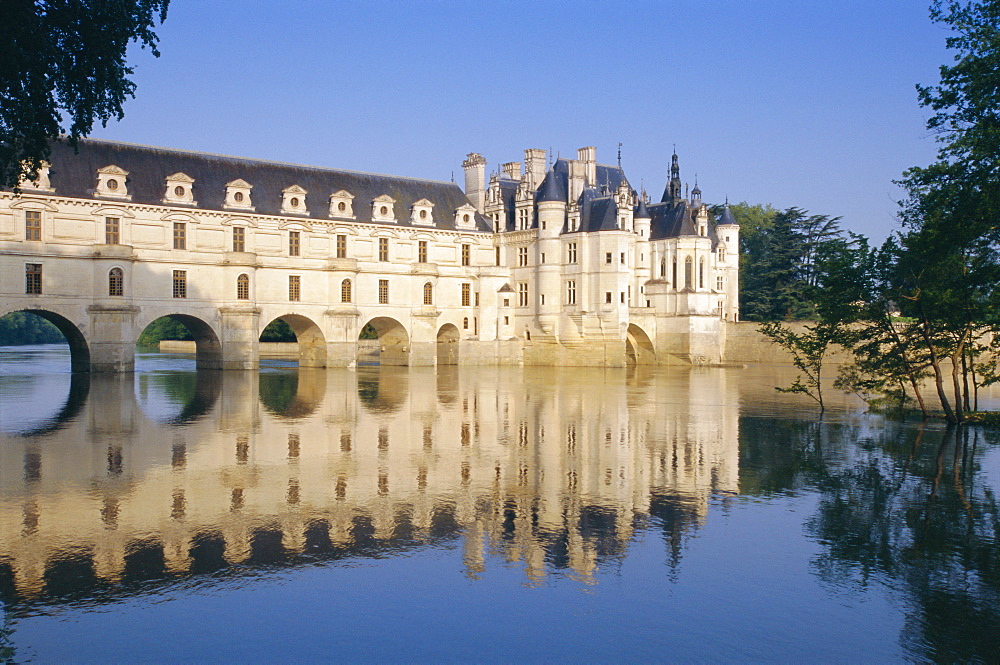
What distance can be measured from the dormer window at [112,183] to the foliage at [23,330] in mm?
70480

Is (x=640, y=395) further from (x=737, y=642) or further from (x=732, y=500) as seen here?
(x=737, y=642)

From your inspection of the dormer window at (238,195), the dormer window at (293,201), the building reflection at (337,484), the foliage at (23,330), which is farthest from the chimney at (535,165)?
the foliage at (23,330)

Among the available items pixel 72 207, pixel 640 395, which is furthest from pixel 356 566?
pixel 72 207

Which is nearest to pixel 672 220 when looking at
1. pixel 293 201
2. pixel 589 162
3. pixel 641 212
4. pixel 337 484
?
pixel 641 212

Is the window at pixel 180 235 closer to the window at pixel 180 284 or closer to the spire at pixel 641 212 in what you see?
the window at pixel 180 284

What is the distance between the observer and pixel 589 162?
65438mm

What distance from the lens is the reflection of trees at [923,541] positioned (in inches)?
336

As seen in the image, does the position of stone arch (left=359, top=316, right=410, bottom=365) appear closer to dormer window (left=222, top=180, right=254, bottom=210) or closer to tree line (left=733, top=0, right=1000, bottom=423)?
dormer window (left=222, top=180, right=254, bottom=210)

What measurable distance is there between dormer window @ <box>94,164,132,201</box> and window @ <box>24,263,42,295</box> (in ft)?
15.1

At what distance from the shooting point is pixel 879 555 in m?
10.9

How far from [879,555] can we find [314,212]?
143ft

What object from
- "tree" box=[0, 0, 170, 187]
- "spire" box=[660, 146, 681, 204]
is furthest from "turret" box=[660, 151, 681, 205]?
"tree" box=[0, 0, 170, 187]

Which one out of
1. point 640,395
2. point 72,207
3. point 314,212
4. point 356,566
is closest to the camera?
point 356,566

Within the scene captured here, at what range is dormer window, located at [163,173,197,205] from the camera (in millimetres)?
44656
